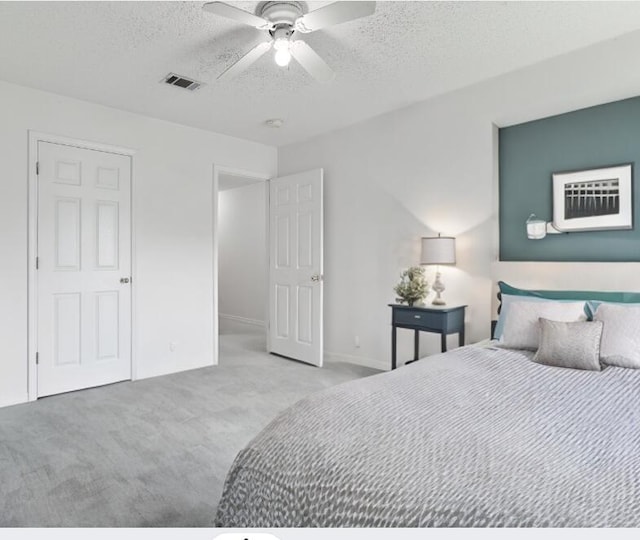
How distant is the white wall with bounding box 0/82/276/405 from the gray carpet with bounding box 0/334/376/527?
0.38 meters

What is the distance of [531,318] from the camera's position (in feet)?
8.11

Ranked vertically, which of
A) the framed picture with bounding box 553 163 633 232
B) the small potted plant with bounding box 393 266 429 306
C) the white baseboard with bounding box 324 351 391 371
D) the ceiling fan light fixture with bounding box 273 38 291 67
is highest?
the ceiling fan light fixture with bounding box 273 38 291 67

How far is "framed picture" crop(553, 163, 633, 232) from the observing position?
2.85 metres

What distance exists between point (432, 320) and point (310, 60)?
81.1 inches

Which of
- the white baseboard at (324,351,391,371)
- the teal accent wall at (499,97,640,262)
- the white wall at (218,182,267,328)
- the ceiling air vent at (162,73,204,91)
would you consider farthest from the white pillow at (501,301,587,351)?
the white wall at (218,182,267,328)

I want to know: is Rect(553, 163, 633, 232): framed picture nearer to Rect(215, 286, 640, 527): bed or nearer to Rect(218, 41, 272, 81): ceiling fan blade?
Rect(215, 286, 640, 527): bed

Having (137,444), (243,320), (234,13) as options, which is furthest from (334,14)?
(243,320)

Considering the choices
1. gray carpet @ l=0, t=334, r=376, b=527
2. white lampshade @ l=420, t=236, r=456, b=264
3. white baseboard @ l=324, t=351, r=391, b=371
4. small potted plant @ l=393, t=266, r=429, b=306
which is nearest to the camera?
gray carpet @ l=0, t=334, r=376, b=527

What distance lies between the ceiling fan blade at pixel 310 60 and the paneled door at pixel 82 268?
223cm

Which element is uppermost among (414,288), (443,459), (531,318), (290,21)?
(290,21)

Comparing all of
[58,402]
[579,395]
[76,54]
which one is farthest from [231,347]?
[579,395]

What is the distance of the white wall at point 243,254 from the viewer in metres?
6.86

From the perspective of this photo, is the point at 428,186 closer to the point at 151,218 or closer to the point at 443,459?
the point at 151,218

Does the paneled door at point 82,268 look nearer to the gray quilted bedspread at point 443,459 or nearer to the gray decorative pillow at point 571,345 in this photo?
the gray quilted bedspread at point 443,459
